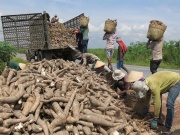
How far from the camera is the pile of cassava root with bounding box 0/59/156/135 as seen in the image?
4523 mm

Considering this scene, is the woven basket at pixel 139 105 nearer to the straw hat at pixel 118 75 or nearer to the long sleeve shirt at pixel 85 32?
the straw hat at pixel 118 75

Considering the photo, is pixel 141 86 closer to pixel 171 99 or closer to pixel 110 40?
pixel 171 99

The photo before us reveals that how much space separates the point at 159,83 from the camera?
5.59 metres

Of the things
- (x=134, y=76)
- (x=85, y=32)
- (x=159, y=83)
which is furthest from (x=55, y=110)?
(x=85, y=32)

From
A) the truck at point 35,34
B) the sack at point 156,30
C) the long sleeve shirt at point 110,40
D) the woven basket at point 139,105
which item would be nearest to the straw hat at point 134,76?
the woven basket at point 139,105

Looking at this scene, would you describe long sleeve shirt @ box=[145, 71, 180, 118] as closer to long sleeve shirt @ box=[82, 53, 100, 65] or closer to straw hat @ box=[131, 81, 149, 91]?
straw hat @ box=[131, 81, 149, 91]

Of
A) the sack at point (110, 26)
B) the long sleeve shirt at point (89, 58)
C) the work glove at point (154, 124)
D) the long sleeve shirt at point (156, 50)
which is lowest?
the work glove at point (154, 124)

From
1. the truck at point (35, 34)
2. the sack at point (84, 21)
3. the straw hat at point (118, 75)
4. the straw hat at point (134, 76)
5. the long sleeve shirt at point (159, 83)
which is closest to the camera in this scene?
the long sleeve shirt at point (159, 83)

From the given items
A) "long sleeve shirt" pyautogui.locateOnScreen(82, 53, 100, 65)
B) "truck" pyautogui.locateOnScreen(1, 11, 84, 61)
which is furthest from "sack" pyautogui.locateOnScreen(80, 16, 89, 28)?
"long sleeve shirt" pyautogui.locateOnScreen(82, 53, 100, 65)

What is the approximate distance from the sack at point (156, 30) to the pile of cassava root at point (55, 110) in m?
2.12

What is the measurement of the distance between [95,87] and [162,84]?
57.0 inches

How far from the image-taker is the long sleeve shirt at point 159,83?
5.51m

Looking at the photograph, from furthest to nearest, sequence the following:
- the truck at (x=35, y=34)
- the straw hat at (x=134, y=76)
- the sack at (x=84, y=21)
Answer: the sack at (x=84, y=21) → the truck at (x=35, y=34) → the straw hat at (x=134, y=76)

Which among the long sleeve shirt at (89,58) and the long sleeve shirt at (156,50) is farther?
the long sleeve shirt at (89,58)
